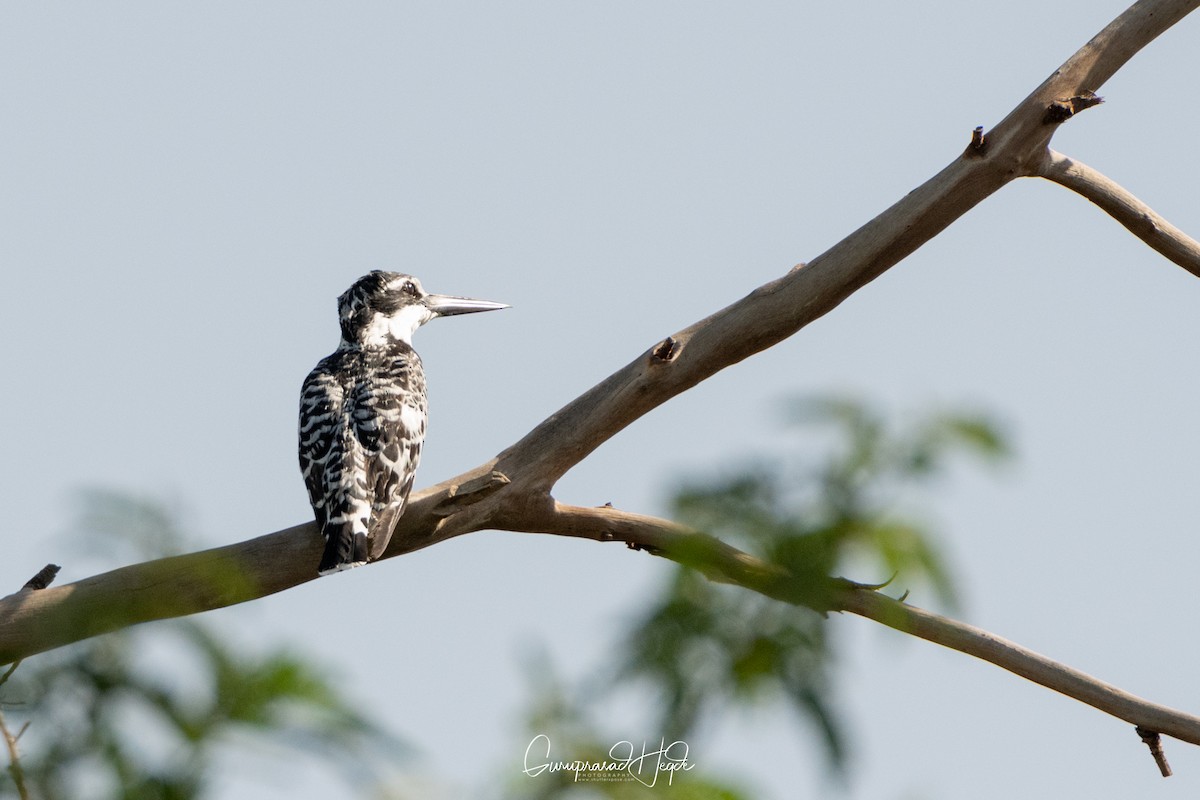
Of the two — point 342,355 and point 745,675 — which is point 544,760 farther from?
point 342,355

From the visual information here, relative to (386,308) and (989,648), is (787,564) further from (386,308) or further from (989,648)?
(386,308)

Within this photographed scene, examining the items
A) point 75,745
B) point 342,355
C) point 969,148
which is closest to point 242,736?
point 75,745

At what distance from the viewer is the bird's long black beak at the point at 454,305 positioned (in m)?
10.6

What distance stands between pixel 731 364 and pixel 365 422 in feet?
7.59

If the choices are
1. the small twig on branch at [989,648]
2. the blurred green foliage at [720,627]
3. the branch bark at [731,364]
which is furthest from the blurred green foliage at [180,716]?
the branch bark at [731,364]

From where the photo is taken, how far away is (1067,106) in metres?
6.66

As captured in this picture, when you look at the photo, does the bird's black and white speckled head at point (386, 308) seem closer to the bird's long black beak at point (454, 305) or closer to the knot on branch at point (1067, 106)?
the bird's long black beak at point (454, 305)

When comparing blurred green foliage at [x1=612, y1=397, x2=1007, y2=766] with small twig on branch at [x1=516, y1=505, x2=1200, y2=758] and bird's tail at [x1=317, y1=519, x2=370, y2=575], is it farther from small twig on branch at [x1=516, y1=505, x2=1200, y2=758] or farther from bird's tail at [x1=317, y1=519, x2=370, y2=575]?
bird's tail at [x1=317, y1=519, x2=370, y2=575]

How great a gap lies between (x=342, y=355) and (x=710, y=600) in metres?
6.67

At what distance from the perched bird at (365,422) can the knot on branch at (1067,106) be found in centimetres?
379

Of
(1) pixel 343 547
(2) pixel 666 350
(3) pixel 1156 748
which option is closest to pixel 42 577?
(1) pixel 343 547

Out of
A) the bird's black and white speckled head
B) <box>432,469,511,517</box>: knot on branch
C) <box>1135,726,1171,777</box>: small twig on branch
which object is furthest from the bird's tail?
<box>1135,726,1171,777</box>: small twig on branch

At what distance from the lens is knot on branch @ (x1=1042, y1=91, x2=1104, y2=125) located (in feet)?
21.9

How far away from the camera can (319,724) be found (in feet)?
7.61
